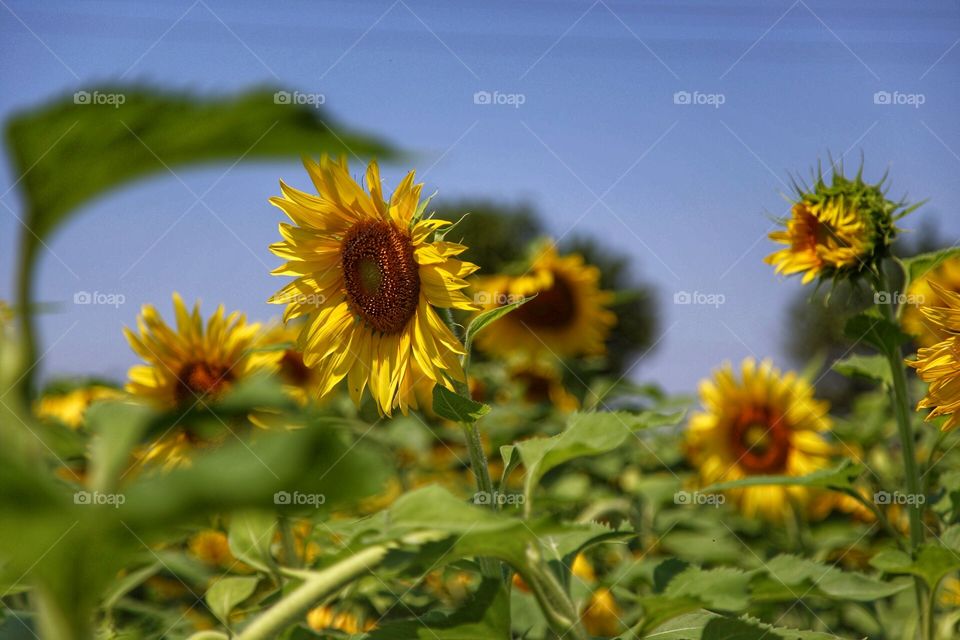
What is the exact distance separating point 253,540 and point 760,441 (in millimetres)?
2297

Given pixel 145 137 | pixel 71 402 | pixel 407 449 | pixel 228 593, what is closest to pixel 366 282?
pixel 228 593

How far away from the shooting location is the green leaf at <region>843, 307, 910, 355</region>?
150 centimetres

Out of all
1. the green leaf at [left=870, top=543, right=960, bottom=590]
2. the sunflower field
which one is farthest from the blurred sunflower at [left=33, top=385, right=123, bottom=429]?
the green leaf at [left=870, top=543, right=960, bottom=590]

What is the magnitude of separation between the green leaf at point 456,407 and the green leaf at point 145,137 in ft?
2.27

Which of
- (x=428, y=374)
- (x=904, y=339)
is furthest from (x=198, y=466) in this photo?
(x=904, y=339)

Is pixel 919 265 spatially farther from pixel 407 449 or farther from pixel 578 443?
pixel 407 449

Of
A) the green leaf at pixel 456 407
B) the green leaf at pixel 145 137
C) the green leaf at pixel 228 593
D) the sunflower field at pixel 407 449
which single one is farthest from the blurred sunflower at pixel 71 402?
the green leaf at pixel 145 137

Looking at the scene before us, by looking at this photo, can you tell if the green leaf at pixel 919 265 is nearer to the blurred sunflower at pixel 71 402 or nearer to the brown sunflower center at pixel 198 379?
the brown sunflower center at pixel 198 379

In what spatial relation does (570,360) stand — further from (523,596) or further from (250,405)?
(250,405)

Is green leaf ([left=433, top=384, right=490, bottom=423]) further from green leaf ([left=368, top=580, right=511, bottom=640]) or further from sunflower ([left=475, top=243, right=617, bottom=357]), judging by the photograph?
sunflower ([left=475, top=243, right=617, bottom=357])

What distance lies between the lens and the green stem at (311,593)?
62 cm

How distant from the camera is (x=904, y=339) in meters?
1.48

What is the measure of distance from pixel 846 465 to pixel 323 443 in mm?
1248

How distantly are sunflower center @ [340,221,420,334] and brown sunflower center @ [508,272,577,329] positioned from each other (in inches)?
105
